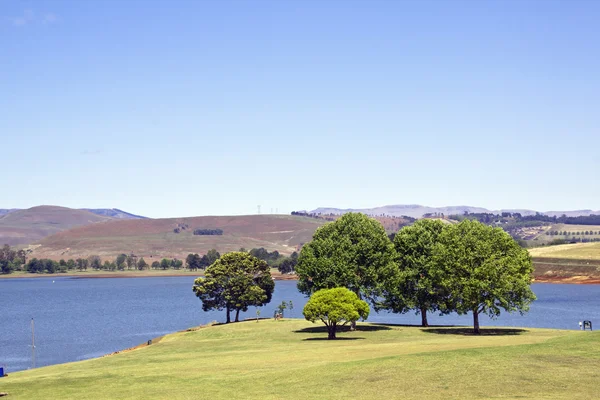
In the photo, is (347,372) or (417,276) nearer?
(347,372)

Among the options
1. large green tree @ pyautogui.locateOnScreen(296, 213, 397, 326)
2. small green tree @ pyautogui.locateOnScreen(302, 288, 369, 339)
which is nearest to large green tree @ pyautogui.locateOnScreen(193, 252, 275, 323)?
large green tree @ pyautogui.locateOnScreen(296, 213, 397, 326)

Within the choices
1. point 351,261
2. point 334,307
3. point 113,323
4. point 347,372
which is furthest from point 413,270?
point 113,323

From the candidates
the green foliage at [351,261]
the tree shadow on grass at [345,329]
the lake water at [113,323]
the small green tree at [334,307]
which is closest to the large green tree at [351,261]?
the green foliage at [351,261]

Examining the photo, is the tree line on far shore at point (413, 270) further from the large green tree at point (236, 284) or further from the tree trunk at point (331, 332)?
the large green tree at point (236, 284)

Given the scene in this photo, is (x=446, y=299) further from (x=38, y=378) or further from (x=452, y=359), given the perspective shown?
→ (x=38, y=378)

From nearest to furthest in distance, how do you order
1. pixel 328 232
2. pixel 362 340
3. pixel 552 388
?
pixel 552 388
pixel 362 340
pixel 328 232

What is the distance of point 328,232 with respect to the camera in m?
107

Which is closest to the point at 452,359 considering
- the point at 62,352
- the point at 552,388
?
the point at 552,388

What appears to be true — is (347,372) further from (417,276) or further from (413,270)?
(417,276)

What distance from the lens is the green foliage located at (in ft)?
337

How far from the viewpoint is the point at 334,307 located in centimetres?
9119

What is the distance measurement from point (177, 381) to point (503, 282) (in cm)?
4435

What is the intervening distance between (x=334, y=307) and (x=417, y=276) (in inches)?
669

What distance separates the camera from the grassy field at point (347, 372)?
180 ft
